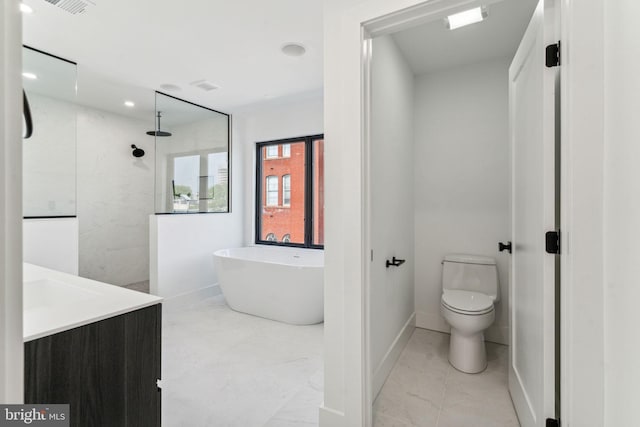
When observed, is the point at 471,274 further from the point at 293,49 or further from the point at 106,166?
the point at 106,166

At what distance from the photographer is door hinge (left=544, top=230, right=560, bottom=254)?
3.92 feet

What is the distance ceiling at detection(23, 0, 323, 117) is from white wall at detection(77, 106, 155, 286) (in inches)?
33.8

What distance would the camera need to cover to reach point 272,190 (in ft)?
14.5

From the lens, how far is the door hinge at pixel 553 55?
3.88ft

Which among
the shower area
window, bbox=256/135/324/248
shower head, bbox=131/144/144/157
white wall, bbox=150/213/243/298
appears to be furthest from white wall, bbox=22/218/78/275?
window, bbox=256/135/324/248

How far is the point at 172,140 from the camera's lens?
12.1 feet

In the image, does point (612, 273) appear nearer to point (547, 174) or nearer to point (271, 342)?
point (547, 174)

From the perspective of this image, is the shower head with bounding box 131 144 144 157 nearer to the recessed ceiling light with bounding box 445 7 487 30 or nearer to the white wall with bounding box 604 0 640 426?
the recessed ceiling light with bounding box 445 7 487 30

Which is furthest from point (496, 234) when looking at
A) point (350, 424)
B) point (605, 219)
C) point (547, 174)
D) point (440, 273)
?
point (350, 424)

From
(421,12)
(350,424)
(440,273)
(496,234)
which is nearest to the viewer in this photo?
(421,12)

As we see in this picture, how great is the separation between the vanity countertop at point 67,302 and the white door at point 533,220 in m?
1.60

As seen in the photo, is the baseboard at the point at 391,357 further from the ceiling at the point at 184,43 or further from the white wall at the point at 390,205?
the ceiling at the point at 184,43

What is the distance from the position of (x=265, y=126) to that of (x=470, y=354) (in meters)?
3.54

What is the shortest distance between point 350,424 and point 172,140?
3.48 metres
